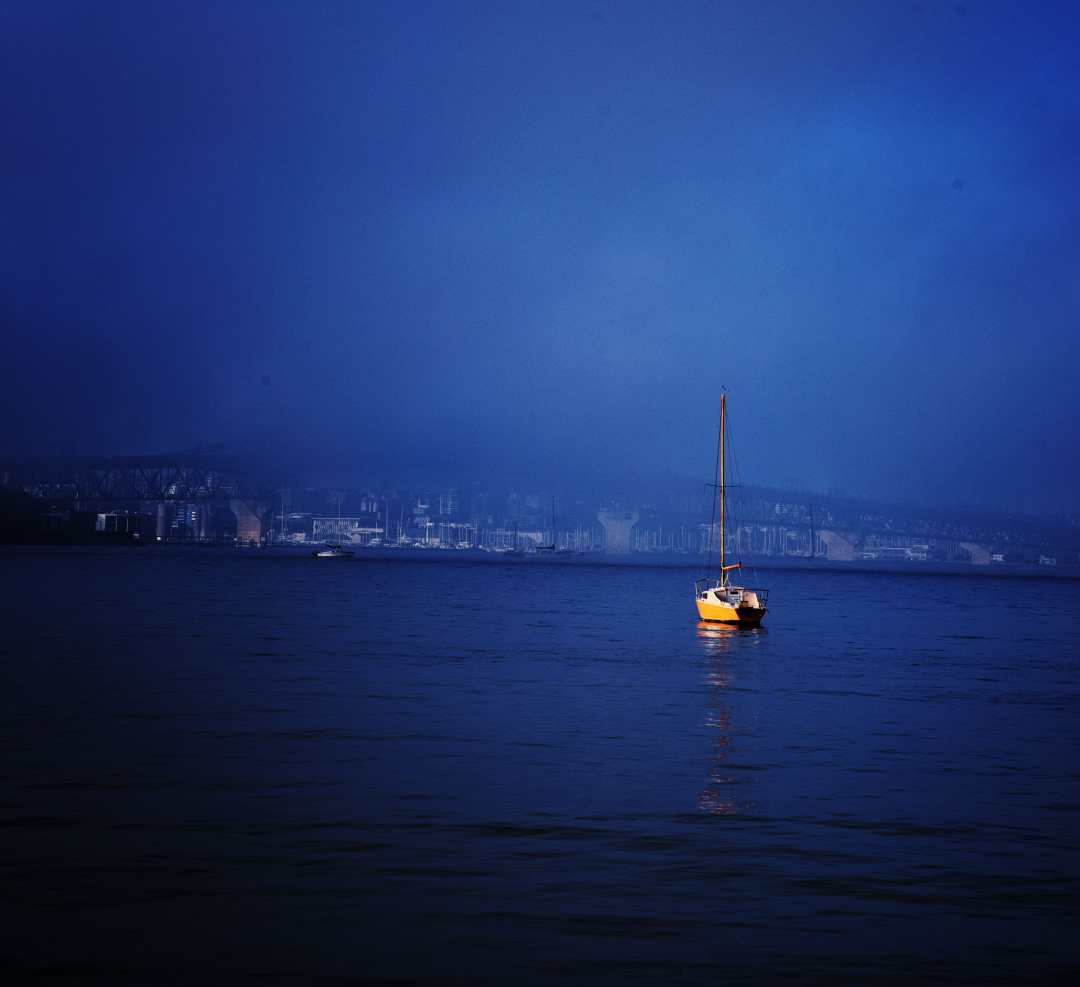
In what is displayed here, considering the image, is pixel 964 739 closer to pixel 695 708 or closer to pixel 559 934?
pixel 695 708

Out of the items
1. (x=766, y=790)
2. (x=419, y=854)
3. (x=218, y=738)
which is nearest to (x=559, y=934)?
(x=419, y=854)

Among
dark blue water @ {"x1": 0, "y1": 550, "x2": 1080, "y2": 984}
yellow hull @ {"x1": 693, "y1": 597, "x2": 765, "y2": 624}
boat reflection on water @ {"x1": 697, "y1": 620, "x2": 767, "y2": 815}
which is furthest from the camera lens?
yellow hull @ {"x1": 693, "y1": 597, "x2": 765, "y2": 624}

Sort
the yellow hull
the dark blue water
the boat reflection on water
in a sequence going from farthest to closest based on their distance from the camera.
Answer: the yellow hull < the boat reflection on water < the dark blue water

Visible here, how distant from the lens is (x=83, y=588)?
8488cm

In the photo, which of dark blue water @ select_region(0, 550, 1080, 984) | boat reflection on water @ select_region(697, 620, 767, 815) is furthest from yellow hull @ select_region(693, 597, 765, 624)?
dark blue water @ select_region(0, 550, 1080, 984)

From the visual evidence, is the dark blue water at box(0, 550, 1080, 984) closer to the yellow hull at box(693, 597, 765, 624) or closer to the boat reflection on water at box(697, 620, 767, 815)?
the boat reflection on water at box(697, 620, 767, 815)

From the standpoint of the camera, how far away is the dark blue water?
996cm

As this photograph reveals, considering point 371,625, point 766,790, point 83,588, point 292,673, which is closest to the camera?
point 766,790

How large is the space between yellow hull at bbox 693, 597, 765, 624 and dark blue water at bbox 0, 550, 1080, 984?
2144 centimetres

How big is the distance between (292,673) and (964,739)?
56.3 feet

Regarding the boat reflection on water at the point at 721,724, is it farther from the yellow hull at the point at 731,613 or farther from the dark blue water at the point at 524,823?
the yellow hull at the point at 731,613

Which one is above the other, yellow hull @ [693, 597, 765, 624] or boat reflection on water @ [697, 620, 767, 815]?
yellow hull @ [693, 597, 765, 624]

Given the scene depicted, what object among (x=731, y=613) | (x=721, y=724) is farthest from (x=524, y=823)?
(x=731, y=613)

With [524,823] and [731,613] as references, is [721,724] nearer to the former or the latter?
[524,823]
